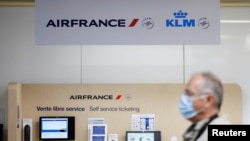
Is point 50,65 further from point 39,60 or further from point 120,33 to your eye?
point 120,33

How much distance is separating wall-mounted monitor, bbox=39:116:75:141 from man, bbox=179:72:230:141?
1.87 m

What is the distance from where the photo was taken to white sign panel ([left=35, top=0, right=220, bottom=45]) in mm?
3102

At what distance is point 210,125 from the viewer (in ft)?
9.46

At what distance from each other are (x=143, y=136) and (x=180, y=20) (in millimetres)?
1786

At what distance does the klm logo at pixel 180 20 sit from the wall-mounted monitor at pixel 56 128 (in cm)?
192

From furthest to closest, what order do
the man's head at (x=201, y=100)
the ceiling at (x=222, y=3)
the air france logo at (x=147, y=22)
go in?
the ceiling at (x=222, y=3) → the air france logo at (x=147, y=22) → the man's head at (x=201, y=100)

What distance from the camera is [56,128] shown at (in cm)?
453

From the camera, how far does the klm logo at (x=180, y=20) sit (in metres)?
3.10

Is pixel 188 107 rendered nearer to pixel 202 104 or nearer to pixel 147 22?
pixel 202 104

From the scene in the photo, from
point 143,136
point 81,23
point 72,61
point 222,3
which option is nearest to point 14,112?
point 72,61

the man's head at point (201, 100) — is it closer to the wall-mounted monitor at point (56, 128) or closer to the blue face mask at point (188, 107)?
the blue face mask at point (188, 107)

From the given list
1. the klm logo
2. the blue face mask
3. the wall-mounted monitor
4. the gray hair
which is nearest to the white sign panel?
the klm logo

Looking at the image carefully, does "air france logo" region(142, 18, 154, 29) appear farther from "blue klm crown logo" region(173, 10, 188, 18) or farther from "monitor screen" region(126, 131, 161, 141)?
"monitor screen" region(126, 131, 161, 141)

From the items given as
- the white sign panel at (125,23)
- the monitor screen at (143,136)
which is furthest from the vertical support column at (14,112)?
the white sign panel at (125,23)
